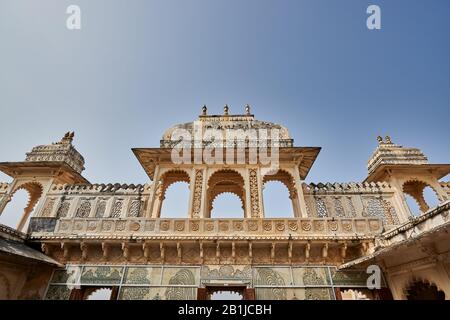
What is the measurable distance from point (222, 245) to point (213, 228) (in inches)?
27.2

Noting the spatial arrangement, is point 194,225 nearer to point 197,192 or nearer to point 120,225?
point 197,192

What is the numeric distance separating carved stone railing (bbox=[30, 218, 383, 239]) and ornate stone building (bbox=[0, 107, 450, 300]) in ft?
0.12

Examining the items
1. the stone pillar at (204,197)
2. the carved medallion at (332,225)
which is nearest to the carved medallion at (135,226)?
the stone pillar at (204,197)

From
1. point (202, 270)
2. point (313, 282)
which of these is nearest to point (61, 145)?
point (202, 270)

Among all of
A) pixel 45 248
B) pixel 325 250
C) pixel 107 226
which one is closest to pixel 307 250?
pixel 325 250

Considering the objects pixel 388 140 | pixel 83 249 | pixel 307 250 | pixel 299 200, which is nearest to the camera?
pixel 307 250

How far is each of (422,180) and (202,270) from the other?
1168cm

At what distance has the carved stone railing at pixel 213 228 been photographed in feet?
29.8

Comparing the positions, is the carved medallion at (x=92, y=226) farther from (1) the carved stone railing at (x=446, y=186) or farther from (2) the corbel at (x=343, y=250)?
(1) the carved stone railing at (x=446, y=186)

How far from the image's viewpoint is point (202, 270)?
29.2ft

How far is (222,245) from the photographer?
29.9ft

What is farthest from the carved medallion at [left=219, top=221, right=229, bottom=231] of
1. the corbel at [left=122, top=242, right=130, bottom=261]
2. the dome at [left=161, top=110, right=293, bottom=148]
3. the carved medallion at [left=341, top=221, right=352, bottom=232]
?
the carved medallion at [left=341, top=221, right=352, bottom=232]

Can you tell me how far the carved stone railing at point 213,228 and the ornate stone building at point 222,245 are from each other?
0.04m
